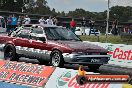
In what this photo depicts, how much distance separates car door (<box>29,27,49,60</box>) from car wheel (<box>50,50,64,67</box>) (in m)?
0.41

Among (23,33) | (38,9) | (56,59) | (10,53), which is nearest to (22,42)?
(23,33)

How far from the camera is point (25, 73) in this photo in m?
9.77

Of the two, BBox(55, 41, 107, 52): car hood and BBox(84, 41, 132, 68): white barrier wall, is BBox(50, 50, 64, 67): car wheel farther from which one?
BBox(84, 41, 132, 68): white barrier wall

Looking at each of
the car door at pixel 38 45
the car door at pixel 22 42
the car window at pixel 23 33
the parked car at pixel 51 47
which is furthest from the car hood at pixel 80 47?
the car window at pixel 23 33

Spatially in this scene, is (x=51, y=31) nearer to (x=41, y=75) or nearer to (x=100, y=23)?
(x=41, y=75)

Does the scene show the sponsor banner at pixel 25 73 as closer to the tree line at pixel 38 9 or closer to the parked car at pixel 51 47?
the parked car at pixel 51 47

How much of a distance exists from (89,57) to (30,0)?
100535mm

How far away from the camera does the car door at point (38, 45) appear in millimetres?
14778

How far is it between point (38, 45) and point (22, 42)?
96cm

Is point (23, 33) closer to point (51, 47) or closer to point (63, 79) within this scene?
point (51, 47)

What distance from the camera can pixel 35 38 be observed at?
15.2m

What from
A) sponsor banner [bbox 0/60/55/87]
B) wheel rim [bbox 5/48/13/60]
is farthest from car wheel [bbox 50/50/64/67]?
sponsor banner [bbox 0/60/55/87]

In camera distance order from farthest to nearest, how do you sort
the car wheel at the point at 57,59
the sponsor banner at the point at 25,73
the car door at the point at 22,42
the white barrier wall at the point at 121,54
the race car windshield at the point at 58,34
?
1. the white barrier wall at the point at 121,54
2. the car door at the point at 22,42
3. the race car windshield at the point at 58,34
4. the car wheel at the point at 57,59
5. the sponsor banner at the point at 25,73

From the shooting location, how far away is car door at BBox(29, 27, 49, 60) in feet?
48.5
